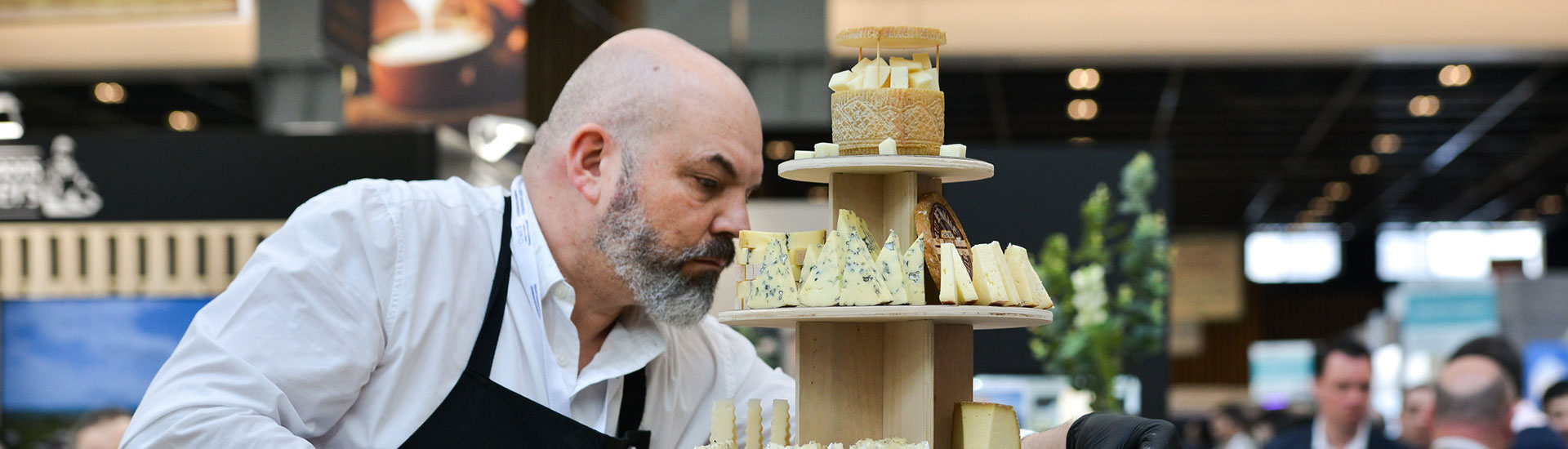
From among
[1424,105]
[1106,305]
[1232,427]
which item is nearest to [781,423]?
[1106,305]

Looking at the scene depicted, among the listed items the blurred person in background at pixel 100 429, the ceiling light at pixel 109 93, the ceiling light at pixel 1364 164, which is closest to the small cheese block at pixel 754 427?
the blurred person in background at pixel 100 429

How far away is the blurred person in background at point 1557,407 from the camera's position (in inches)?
268

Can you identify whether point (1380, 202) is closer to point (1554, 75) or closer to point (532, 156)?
point (1554, 75)

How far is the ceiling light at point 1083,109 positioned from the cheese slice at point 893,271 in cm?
1251

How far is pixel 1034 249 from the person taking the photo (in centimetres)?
573

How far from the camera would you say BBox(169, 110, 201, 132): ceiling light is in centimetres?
1481

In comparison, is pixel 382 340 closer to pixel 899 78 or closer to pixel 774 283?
pixel 774 283

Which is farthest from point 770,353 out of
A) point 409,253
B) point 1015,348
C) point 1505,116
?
point 1505,116

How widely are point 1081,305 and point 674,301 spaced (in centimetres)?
249

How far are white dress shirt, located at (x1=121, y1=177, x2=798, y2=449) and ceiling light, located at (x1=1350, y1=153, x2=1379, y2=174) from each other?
17.3 m

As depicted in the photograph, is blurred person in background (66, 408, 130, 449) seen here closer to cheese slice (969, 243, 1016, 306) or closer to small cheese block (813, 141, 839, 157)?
small cheese block (813, 141, 839, 157)

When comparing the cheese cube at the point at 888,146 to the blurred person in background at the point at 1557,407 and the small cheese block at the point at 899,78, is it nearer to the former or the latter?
the small cheese block at the point at 899,78

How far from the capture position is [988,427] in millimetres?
2047

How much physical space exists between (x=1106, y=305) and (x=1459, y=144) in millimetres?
14169
